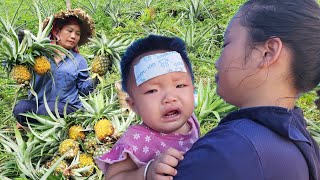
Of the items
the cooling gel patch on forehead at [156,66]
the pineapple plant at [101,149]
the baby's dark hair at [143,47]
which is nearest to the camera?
the cooling gel patch on forehead at [156,66]

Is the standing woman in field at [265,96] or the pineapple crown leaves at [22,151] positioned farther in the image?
the pineapple crown leaves at [22,151]

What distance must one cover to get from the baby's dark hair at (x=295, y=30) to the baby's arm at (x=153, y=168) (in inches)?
15.9

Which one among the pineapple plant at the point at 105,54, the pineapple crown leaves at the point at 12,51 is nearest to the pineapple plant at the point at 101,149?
the pineapple plant at the point at 105,54

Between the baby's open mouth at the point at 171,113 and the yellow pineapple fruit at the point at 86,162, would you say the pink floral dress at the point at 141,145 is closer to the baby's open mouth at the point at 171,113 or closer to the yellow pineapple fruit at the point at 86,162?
the baby's open mouth at the point at 171,113

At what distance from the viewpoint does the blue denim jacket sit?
4371mm

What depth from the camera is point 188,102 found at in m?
1.79

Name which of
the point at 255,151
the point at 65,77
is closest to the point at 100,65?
the point at 65,77

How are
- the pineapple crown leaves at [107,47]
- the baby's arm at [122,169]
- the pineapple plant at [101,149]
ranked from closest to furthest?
the baby's arm at [122,169]
the pineapple plant at [101,149]
the pineapple crown leaves at [107,47]

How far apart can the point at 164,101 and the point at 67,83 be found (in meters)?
2.95

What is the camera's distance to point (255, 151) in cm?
118

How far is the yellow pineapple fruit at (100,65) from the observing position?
401 centimetres

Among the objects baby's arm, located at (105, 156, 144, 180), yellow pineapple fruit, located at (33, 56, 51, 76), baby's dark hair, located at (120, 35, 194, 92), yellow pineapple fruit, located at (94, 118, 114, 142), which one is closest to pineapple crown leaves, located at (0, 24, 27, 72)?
yellow pineapple fruit, located at (33, 56, 51, 76)

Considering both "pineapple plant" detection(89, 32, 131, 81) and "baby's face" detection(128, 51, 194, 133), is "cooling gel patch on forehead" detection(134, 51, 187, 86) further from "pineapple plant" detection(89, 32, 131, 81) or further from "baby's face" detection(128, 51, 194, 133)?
"pineapple plant" detection(89, 32, 131, 81)

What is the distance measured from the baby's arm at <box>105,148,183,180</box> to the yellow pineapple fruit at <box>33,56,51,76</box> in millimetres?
2274
